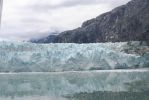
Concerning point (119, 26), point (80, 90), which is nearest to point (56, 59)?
point (80, 90)

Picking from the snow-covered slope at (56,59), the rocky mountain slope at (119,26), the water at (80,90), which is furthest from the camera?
the rocky mountain slope at (119,26)

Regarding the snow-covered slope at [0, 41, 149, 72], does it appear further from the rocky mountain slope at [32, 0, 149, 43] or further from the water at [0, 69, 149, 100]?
the rocky mountain slope at [32, 0, 149, 43]

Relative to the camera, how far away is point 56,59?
1599 inches

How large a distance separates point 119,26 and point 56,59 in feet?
133

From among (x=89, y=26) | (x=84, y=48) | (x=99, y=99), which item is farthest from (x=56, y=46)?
(x=89, y=26)

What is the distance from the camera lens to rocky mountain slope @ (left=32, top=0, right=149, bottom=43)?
237 ft

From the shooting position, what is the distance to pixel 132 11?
76.8 meters

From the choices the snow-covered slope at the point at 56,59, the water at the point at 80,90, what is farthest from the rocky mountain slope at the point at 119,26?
the water at the point at 80,90

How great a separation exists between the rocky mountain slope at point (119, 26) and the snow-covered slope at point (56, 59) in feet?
77.3

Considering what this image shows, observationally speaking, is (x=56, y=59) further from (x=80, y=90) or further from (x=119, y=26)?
(x=119, y=26)

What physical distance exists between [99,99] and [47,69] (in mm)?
25625

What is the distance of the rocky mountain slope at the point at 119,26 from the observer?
72250mm

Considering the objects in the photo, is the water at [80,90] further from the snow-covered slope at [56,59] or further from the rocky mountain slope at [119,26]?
the rocky mountain slope at [119,26]

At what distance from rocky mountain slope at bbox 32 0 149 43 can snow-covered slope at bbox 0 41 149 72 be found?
77.3 feet
